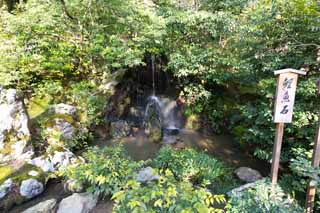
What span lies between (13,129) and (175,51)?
5.29 metres

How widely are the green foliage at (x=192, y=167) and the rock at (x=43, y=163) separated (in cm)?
240

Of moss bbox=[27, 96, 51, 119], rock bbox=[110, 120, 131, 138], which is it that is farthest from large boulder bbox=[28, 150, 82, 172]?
rock bbox=[110, 120, 131, 138]

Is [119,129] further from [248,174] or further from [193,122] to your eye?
[248,174]

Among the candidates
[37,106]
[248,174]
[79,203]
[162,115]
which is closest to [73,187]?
[79,203]

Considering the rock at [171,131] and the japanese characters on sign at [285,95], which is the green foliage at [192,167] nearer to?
the japanese characters on sign at [285,95]

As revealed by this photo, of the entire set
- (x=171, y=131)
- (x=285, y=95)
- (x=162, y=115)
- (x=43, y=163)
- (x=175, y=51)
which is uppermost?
(x=175, y=51)

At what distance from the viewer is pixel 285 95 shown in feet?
11.1

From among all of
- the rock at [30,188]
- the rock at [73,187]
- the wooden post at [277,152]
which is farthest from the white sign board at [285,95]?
the rock at [30,188]

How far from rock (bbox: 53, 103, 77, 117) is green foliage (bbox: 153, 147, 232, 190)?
3435 millimetres

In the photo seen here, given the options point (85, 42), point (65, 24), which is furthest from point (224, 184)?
point (65, 24)

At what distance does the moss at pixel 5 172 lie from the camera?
4.55 m

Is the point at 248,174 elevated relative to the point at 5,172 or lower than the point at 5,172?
elevated

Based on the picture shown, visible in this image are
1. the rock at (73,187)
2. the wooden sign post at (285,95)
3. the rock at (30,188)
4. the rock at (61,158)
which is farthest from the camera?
the rock at (61,158)

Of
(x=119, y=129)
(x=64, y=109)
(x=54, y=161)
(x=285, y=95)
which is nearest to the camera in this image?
(x=285, y=95)
